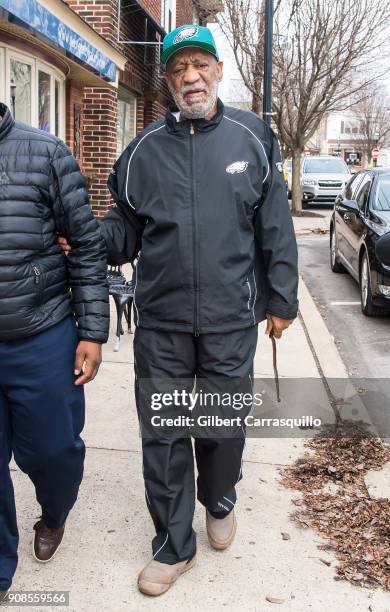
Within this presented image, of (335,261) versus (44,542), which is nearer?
(44,542)

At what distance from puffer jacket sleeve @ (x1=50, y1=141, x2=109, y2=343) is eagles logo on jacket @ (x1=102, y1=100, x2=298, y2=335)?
0.21 meters

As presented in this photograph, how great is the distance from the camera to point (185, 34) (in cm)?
269

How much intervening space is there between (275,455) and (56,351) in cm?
189

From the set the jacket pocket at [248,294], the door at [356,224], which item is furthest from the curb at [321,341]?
the jacket pocket at [248,294]

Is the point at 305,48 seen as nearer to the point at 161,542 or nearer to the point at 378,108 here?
the point at 161,542

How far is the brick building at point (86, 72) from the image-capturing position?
714cm

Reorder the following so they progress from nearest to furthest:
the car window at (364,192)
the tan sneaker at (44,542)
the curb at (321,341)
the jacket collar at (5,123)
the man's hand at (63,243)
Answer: the jacket collar at (5,123)
the man's hand at (63,243)
the tan sneaker at (44,542)
the curb at (321,341)
the car window at (364,192)

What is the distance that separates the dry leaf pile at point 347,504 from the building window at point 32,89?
5.17 m

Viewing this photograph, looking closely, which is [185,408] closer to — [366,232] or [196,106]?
[196,106]

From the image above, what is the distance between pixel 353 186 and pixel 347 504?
24.0 feet

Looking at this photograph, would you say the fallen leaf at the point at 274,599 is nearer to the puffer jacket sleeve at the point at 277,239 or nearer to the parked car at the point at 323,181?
the puffer jacket sleeve at the point at 277,239

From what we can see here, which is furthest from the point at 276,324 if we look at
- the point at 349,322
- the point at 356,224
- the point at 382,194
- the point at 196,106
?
the point at 382,194

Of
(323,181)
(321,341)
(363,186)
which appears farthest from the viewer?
(323,181)

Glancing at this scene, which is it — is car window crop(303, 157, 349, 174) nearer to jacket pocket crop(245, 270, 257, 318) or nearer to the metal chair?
the metal chair
